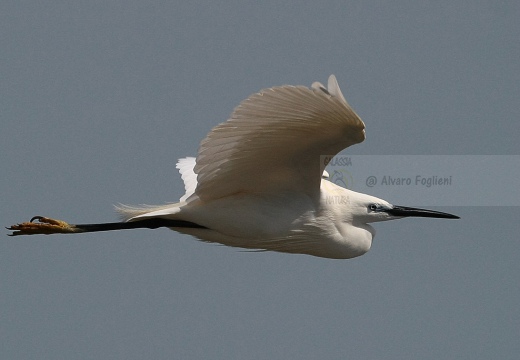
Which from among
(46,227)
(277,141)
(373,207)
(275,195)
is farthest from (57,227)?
(373,207)

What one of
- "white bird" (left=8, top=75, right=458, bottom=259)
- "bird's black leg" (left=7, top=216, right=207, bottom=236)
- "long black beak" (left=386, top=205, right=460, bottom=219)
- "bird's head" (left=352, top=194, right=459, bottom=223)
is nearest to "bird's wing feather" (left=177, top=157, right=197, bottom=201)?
"white bird" (left=8, top=75, right=458, bottom=259)

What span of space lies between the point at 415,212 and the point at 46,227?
308 centimetres

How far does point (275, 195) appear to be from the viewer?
23.2 feet

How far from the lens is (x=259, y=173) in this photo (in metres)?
6.84

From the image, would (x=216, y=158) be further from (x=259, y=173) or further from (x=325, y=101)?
(x=325, y=101)

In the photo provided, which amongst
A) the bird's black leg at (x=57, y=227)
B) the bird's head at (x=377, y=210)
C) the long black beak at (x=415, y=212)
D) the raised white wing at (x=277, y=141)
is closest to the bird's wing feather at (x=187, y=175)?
the bird's black leg at (x=57, y=227)

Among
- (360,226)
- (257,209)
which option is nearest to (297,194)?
(257,209)

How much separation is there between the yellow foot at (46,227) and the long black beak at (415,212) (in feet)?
8.66

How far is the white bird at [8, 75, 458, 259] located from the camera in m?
6.02

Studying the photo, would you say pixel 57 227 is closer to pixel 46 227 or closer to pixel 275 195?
pixel 46 227

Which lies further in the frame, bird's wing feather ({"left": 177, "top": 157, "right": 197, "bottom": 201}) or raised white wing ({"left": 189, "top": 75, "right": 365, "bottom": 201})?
bird's wing feather ({"left": 177, "top": 157, "right": 197, "bottom": 201})

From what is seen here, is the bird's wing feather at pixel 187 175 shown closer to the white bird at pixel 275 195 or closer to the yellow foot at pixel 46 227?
the white bird at pixel 275 195

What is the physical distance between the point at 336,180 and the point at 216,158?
177 centimetres

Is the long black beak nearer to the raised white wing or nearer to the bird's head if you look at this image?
the bird's head
